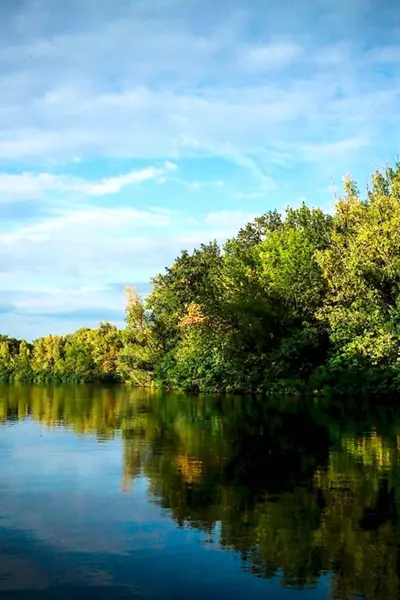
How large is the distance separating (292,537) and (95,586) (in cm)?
366

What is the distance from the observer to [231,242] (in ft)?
241

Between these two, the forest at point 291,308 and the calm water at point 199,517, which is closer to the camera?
the calm water at point 199,517

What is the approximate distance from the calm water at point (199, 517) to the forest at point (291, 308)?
2386 centimetres

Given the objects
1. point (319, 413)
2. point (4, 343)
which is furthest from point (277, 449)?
point (4, 343)

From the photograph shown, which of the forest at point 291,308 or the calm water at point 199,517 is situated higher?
the forest at point 291,308

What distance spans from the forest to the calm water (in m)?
23.9

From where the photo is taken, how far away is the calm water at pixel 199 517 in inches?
357

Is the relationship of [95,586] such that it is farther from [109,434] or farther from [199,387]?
[199,387]

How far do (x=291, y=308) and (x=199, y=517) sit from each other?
46282 mm

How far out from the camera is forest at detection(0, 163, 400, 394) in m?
48.3

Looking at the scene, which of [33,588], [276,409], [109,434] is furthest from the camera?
[276,409]

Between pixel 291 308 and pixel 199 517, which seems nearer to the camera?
pixel 199 517

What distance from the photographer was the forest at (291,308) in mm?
48281

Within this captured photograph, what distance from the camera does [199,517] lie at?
12.7 m
